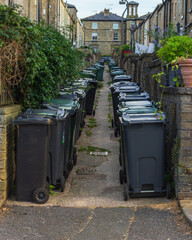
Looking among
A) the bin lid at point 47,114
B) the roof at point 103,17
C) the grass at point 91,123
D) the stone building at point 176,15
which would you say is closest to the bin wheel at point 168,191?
the bin lid at point 47,114

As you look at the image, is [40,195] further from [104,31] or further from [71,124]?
[104,31]

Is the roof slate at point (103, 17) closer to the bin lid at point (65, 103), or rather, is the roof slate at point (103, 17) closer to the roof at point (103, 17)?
the roof at point (103, 17)

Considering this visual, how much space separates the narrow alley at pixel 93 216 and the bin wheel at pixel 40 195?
0.08 meters

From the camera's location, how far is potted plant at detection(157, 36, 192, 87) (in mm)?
5633

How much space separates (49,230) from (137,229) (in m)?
1.09

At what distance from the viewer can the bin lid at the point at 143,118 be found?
223 inches

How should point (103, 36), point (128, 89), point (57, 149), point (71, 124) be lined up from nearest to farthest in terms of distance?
point (57, 149) → point (71, 124) → point (128, 89) → point (103, 36)

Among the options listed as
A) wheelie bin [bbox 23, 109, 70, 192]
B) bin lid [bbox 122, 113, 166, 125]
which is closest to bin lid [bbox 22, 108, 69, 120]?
wheelie bin [bbox 23, 109, 70, 192]

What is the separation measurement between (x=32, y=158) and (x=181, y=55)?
9.36 feet

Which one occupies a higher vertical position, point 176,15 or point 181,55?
point 176,15

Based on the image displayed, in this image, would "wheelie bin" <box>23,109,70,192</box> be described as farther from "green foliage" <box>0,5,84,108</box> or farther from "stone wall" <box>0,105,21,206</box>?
"green foliage" <box>0,5,84,108</box>

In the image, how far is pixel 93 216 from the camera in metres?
5.09

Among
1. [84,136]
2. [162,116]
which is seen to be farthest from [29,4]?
[162,116]

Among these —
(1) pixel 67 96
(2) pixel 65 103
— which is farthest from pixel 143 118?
(1) pixel 67 96
